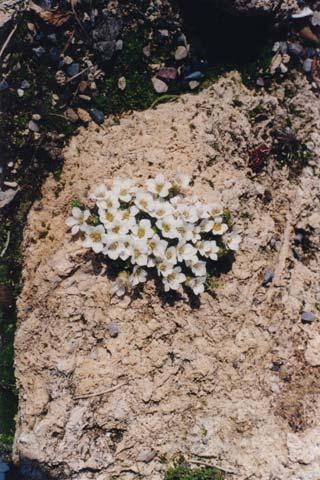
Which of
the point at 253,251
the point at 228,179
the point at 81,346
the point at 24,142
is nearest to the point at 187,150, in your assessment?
the point at 228,179

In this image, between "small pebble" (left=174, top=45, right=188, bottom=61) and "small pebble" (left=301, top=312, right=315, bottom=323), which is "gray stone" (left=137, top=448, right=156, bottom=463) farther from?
"small pebble" (left=174, top=45, right=188, bottom=61)

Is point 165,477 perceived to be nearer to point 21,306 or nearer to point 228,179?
point 21,306

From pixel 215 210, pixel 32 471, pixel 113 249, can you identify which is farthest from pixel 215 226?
pixel 32 471

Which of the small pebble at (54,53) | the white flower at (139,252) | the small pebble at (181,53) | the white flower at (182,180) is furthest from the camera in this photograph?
the small pebble at (181,53)

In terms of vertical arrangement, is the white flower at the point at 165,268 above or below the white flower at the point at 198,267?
above

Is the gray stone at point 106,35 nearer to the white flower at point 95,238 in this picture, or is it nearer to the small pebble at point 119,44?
the small pebble at point 119,44

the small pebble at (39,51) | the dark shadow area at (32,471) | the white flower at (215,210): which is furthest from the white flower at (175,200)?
the dark shadow area at (32,471)
